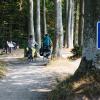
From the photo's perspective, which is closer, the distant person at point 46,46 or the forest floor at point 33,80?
the forest floor at point 33,80

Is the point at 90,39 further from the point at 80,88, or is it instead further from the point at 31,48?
the point at 31,48

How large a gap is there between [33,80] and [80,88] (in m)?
4.20

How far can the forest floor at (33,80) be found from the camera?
12953 mm

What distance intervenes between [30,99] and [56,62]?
849cm

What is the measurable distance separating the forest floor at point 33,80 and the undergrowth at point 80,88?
75cm

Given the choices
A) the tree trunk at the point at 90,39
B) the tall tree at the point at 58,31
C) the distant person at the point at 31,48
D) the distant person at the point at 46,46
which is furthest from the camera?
the distant person at the point at 31,48

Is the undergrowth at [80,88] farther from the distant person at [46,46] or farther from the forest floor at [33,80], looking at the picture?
the distant person at [46,46]

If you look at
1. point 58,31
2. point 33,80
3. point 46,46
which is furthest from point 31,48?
point 33,80

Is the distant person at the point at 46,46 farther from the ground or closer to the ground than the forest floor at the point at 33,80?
farther from the ground

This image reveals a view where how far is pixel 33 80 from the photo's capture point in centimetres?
1568

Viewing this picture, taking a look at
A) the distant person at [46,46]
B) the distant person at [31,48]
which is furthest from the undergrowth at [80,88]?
the distant person at [31,48]

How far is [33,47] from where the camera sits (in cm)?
2370

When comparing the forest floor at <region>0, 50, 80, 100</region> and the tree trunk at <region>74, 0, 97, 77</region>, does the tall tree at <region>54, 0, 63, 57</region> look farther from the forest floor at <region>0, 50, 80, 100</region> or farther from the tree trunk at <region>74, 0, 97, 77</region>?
the tree trunk at <region>74, 0, 97, 77</region>

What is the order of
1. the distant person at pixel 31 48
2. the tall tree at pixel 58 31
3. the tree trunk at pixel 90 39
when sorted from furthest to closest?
the distant person at pixel 31 48
the tall tree at pixel 58 31
the tree trunk at pixel 90 39
